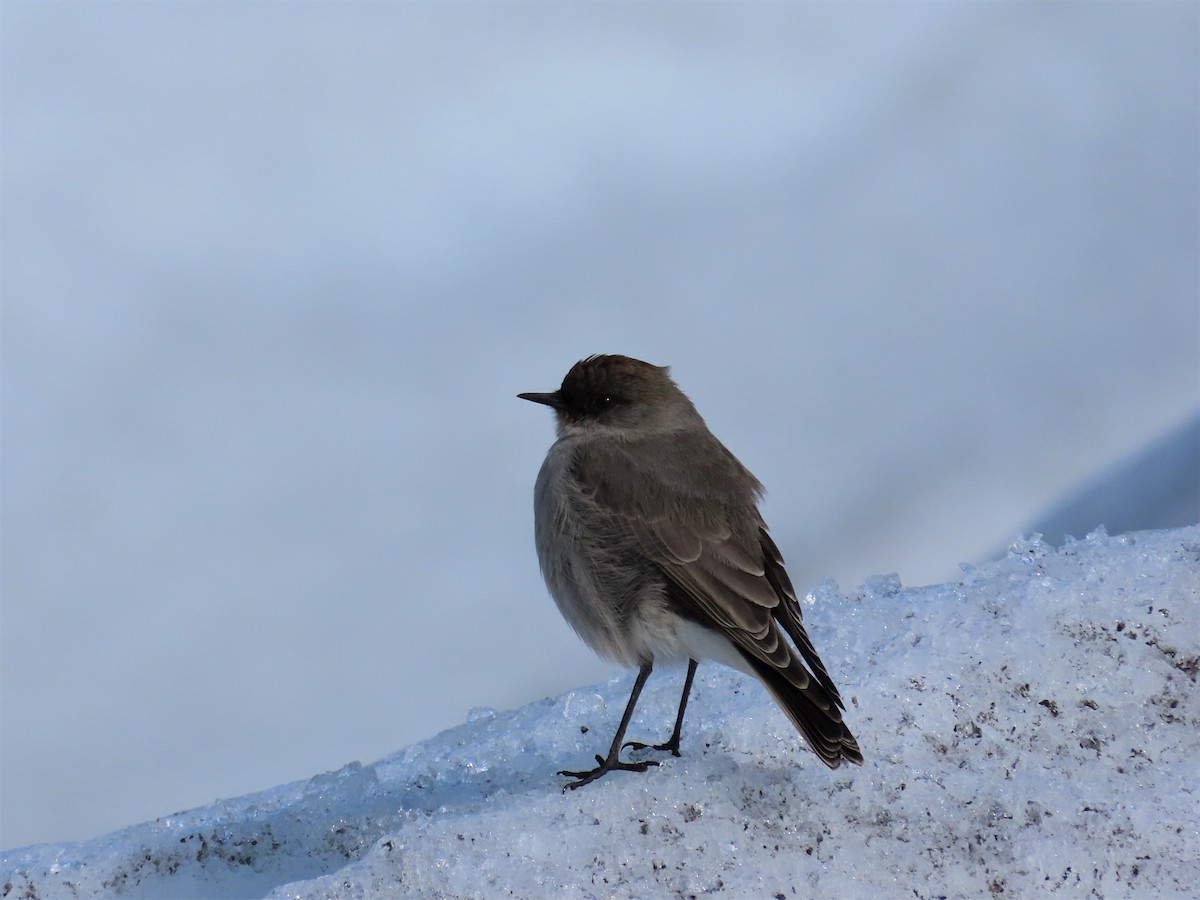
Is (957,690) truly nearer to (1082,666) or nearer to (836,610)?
(1082,666)

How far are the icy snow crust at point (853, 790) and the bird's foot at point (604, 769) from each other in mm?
69

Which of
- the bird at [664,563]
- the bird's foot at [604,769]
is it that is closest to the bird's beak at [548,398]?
the bird at [664,563]

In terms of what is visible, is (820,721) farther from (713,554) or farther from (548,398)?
(548,398)

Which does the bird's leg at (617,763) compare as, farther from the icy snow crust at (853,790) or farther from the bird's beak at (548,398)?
the bird's beak at (548,398)

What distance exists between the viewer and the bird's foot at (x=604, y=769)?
141 inches

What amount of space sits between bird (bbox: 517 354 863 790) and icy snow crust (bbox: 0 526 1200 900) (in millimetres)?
241

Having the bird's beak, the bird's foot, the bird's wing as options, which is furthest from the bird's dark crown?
the bird's foot

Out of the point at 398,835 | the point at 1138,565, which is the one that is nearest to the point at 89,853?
the point at 398,835

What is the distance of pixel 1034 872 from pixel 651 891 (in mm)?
946

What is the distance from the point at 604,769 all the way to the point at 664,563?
2.20ft

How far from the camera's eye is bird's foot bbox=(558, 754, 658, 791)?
3592 mm

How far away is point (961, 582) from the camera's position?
443 cm

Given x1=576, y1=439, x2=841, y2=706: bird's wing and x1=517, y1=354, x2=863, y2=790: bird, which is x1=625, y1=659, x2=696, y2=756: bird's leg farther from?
x1=576, y1=439, x2=841, y2=706: bird's wing

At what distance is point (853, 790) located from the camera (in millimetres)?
3410
